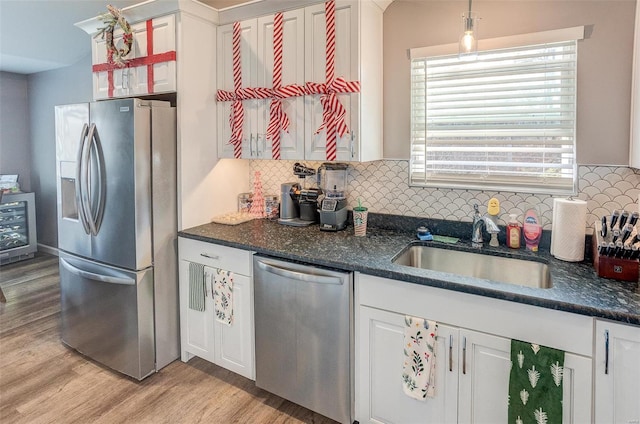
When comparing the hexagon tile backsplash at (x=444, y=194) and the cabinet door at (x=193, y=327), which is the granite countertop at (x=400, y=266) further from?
the cabinet door at (x=193, y=327)

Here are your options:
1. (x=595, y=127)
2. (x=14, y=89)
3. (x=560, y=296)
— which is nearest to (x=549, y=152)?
(x=595, y=127)

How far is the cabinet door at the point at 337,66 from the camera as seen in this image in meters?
2.21

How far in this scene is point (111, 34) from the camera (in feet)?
8.71

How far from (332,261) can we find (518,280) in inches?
38.7

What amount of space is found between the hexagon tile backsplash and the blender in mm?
73

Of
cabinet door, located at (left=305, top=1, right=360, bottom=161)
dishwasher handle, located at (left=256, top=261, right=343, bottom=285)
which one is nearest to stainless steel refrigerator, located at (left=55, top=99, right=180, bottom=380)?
dishwasher handle, located at (left=256, top=261, right=343, bottom=285)

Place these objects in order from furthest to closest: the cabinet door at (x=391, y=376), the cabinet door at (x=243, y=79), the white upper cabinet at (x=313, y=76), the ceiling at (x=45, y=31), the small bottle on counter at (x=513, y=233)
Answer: the ceiling at (x=45, y=31) → the cabinet door at (x=243, y=79) → the white upper cabinet at (x=313, y=76) → the small bottle on counter at (x=513, y=233) → the cabinet door at (x=391, y=376)

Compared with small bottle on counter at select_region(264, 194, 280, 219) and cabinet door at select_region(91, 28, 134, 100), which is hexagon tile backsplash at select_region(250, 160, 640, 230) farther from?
cabinet door at select_region(91, 28, 134, 100)

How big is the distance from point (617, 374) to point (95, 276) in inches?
110

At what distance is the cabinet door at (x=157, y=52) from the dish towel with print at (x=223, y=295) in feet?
4.03

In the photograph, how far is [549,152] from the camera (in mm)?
2109

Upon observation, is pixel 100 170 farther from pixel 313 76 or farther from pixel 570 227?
pixel 570 227

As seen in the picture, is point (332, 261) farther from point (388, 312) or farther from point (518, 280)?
point (518, 280)

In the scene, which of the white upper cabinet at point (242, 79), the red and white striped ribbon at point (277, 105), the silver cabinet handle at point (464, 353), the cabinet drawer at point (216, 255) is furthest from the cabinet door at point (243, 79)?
the silver cabinet handle at point (464, 353)
